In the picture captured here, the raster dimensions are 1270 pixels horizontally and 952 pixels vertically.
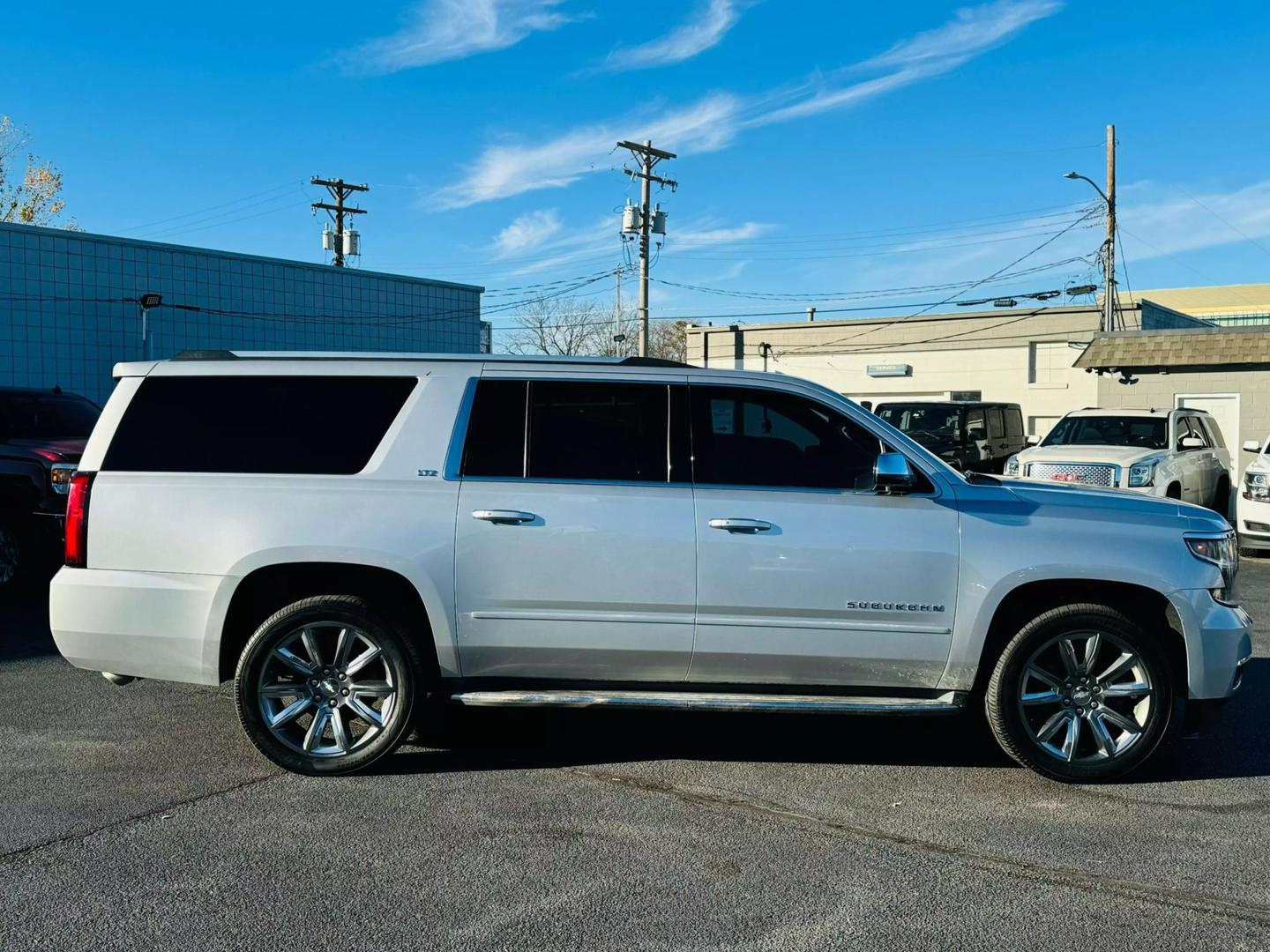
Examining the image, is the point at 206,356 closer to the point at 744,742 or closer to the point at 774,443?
the point at 774,443

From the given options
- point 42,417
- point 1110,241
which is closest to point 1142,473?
point 42,417

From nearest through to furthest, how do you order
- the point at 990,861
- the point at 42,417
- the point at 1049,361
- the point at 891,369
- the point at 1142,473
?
1. the point at 990,861
2. the point at 42,417
3. the point at 1142,473
4. the point at 1049,361
5. the point at 891,369

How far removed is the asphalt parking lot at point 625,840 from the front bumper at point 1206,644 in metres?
0.47

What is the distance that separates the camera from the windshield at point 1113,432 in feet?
54.1

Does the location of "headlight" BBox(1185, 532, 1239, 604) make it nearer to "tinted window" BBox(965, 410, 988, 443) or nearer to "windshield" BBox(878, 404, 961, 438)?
"windshield" BBox(878, 404, 961, 438)

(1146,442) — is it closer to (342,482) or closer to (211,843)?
(342,482)

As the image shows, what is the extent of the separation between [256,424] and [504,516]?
50.9 inches

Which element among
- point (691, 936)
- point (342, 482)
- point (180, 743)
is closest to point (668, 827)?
point (691, 936)

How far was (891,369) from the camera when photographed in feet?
141

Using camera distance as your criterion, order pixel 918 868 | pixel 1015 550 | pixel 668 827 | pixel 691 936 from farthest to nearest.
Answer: pixel 1015 550, pixel 668 827, pixel 918 868, pixel 691 936

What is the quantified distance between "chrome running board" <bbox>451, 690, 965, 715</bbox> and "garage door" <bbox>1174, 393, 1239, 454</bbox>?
64.2 ft

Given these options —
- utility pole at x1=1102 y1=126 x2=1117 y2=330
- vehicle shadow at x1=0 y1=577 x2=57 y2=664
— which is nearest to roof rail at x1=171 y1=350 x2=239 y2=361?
vehicle shadow at x1=0 y1=577 x2=57 y2=664

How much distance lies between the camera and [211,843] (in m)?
4.45

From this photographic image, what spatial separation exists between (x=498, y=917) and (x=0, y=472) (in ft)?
27.8
